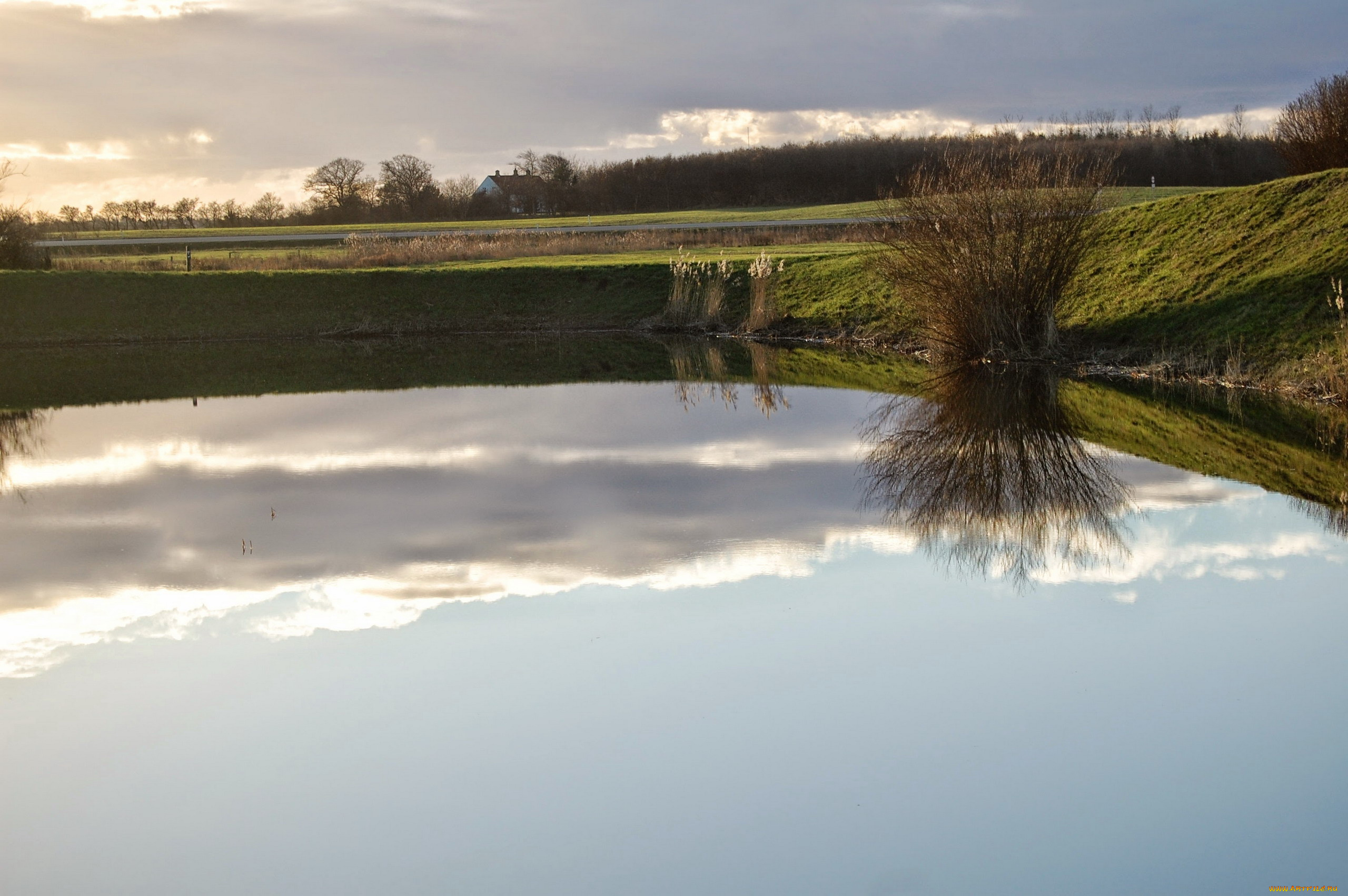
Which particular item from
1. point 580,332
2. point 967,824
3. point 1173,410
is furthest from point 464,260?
point 967,824

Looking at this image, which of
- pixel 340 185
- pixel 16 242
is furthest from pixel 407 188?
pixel 16 242

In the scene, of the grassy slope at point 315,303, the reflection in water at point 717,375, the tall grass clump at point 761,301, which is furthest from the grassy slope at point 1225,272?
the grassy slope at point 315,303

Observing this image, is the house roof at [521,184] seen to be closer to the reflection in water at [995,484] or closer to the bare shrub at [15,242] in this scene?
the bare shrub at [15,242]

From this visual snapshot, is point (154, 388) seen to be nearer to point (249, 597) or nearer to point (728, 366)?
point (728, 366)

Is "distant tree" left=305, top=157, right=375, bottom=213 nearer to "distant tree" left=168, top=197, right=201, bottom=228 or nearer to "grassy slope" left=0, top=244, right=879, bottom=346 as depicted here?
"distant tree" left=168, top=197, right=201, bottom=228

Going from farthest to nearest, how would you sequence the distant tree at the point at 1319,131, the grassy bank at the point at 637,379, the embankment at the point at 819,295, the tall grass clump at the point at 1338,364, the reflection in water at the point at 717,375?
the distant tree at the point at 1319,131, the embankment at the point at 819,295, the reflection in water at the point at 717,375, the tall grass clump at the point at 1338,364, the grassy bank at the point at 637,379

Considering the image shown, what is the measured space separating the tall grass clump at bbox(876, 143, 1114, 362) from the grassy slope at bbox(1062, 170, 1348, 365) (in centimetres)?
141

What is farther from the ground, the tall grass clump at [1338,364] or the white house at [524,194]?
the white house at [524,194]

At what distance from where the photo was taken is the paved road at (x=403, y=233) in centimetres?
4441

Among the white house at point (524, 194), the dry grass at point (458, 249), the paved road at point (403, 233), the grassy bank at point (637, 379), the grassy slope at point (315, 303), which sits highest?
the white house at point (524, 194)

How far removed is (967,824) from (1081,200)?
15392mm

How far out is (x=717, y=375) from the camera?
19812 mm

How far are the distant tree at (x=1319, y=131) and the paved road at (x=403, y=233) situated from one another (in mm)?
14920

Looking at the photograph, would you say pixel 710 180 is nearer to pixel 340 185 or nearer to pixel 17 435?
pixel 340 185
